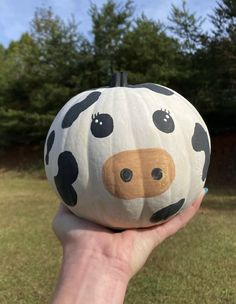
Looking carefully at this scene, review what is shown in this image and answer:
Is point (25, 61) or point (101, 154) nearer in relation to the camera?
point (101, 154)

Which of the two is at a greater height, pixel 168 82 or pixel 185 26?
pixel 185 26

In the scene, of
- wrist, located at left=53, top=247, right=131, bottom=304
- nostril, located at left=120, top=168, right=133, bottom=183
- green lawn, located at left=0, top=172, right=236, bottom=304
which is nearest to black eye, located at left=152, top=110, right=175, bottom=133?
nostril, located at left=120, top=168, right=133, bottom=183

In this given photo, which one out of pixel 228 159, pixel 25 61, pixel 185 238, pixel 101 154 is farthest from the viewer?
pixel 25 61

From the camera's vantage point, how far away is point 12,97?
1900 centimetres

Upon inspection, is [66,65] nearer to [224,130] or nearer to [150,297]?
[224,130]

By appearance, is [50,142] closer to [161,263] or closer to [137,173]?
[137,173]

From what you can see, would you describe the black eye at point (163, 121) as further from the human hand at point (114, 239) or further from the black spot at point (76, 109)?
the human hand at point (114, 239)

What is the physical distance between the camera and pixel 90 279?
180 cm

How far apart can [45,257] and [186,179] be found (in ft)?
12.8

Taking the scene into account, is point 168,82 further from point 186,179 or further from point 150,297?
point 186,179

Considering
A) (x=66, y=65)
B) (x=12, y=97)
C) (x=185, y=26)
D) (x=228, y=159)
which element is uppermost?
(x=185, y=26)

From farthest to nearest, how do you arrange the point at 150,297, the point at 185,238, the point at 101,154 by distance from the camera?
the point at 185,238, the point at 150,297, the point at 101,154

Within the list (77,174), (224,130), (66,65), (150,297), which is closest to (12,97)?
(66,65)

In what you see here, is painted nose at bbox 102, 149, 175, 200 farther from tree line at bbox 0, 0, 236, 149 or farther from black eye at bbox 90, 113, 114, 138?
tree line at bbox 0, 0, 236, 149
